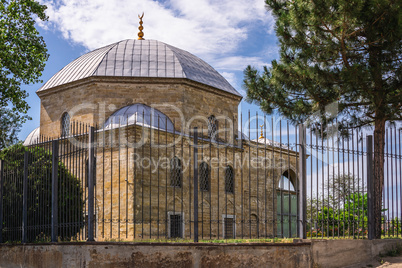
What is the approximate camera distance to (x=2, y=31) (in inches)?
504

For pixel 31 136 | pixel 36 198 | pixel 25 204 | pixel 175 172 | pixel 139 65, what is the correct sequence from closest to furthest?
pixel 36 198 → pixel 25 204 → pixel 175 172 → pixel 139 65 → pixel 31 136

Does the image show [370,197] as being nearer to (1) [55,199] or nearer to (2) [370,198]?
(2) [370,198]

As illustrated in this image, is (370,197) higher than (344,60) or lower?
lower

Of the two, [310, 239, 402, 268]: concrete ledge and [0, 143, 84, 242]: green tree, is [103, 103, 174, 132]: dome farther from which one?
[310, 239, 402, 268]: concrete ledge

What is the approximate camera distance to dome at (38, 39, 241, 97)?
1905 centimetres

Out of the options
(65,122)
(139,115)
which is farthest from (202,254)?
(65,122)

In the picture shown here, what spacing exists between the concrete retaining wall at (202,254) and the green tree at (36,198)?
2.43ft

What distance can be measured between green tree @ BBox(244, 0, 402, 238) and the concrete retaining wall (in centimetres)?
266

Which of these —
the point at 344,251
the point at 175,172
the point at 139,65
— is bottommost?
the point at 344,251

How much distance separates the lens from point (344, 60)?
37.0 feet

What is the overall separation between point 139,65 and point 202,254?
13.6 m

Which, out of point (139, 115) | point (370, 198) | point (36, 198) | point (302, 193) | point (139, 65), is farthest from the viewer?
point (139, 65)

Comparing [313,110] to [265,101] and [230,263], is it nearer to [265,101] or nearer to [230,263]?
[265,101]

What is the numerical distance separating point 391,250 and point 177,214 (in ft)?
26.9
